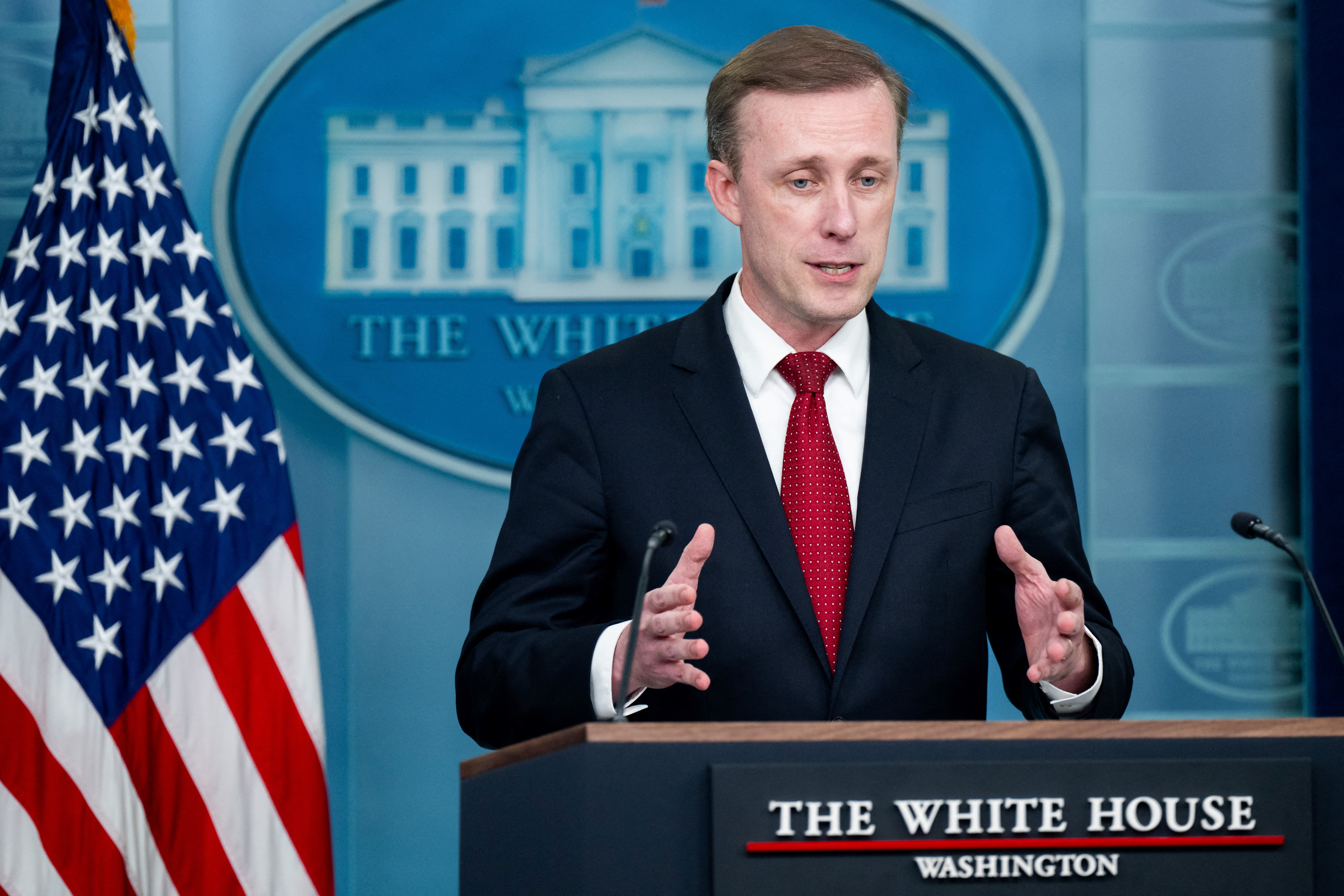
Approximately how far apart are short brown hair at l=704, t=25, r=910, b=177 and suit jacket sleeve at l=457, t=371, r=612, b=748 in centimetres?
42

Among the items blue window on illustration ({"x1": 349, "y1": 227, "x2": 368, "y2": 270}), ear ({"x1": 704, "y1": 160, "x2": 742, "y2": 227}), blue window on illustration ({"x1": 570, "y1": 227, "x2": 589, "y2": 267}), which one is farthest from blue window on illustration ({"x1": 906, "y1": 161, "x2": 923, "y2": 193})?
ear ({"x1": 704, "y1": 160, "x2": 742, "y2": 227})

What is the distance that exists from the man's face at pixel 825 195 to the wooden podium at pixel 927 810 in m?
0.77

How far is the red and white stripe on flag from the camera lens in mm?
2654

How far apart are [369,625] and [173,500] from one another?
0.62 meters

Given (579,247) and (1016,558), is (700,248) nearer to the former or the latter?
(579,247)

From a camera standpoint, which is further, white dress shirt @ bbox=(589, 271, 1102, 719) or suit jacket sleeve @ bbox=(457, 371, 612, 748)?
white dress shirt @ bbox=(589, 271, 1102, 719)

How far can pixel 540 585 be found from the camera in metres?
1.75

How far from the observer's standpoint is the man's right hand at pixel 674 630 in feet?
4.19

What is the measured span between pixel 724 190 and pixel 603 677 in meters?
0.81

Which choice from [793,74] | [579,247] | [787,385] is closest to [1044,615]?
[787,385]

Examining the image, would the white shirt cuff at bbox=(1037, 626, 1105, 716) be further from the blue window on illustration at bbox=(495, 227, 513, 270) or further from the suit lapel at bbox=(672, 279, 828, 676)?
the blue window on illustration at bbox=(495, 227, 513, 270)

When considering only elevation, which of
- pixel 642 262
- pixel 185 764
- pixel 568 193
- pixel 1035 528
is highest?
pixel 568 193

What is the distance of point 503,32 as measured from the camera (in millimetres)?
3338

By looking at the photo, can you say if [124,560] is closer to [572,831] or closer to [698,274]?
[698,274]
